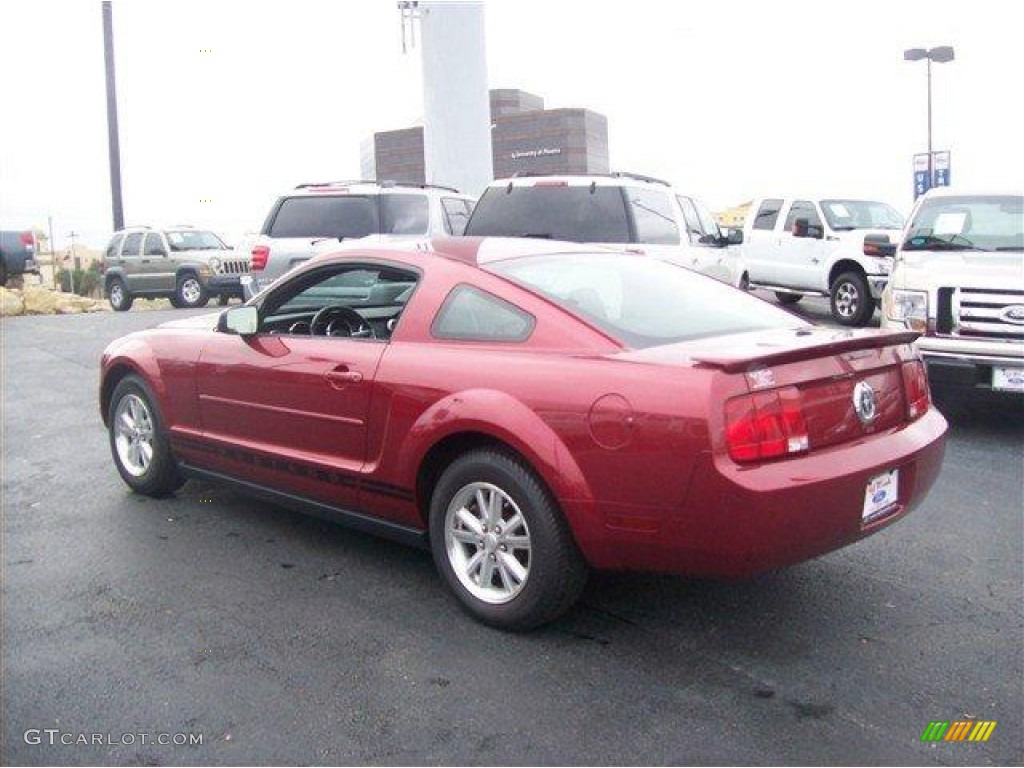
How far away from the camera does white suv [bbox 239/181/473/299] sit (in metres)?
11.4

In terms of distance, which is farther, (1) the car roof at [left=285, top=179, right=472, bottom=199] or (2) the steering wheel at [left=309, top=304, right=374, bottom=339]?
(1) the car roof at [left=285, top=179, right=472, bottom=199]

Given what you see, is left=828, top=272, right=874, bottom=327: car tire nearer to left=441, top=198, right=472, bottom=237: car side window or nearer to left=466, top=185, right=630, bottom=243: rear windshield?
left=441, top=198, right=472, bottom=237: car side window

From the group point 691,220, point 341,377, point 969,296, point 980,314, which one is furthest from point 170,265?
point 341,377

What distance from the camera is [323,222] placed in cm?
1169

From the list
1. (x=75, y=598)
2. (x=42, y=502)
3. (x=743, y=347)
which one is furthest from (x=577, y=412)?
(x=42, y=502)

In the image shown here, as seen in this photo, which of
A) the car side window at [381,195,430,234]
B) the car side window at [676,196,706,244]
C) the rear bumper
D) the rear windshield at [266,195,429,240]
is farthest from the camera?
the car side window at [381,195,430,234]

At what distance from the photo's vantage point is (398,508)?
429 cm

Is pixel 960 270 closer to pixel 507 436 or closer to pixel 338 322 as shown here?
pixel 338 322

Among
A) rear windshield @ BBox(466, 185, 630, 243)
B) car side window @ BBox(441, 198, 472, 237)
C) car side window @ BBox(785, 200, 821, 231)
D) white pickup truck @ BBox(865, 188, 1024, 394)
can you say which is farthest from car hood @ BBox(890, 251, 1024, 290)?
car side window @ BBox(785, 200, 821, 231)

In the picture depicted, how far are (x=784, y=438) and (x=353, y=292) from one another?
135 inches

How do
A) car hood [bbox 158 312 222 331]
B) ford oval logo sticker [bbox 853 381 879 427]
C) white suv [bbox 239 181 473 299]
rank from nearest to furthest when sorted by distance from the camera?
ford oval logo sticker [bbox 853 381 879 427] → car hood [bbox 158 312 222 331] → white suv [bbox 239 181 473 299]

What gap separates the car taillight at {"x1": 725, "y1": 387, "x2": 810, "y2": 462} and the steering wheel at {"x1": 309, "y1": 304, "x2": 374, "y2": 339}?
2.34 metres

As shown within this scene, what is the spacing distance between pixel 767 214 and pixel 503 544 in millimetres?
14653

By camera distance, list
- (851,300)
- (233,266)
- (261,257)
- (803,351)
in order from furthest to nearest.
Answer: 1. (233,266)
2. (851,300)
3. (261,257)
4. (803,351)
